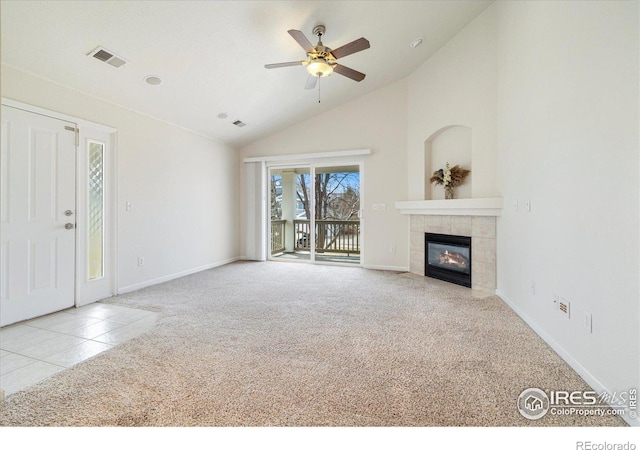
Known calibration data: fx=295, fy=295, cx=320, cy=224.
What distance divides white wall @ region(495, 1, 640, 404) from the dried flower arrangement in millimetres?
1289

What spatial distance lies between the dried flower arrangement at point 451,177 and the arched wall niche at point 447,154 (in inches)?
2.7

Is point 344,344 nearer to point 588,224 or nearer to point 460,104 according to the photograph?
point 588,224

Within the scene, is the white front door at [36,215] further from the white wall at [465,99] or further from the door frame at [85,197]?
the white wall at [465,99]

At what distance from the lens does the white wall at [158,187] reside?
328cm

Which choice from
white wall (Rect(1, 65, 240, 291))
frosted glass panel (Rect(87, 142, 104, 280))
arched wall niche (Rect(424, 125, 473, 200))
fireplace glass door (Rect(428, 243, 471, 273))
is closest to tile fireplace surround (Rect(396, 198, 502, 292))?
fireplace glass door (Rect(428, 243, 471, 273))

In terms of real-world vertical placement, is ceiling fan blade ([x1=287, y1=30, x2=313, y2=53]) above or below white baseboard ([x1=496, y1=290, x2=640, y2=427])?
above

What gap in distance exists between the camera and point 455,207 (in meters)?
4.14

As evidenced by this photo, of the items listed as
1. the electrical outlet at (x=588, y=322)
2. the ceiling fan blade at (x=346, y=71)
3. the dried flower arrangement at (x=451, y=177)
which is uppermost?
the ceiling fan blade at (x=346, y=71)

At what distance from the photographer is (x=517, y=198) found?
3.06m

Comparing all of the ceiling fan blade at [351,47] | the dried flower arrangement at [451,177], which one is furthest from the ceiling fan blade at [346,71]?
the dried flower arrangement at [451,177]

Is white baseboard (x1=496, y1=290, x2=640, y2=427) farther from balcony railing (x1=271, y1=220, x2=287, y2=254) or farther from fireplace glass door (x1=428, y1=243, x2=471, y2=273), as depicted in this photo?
balcony railing (x1=271, y1=220, x2=287, y2=254)

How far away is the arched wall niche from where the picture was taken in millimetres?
4383
